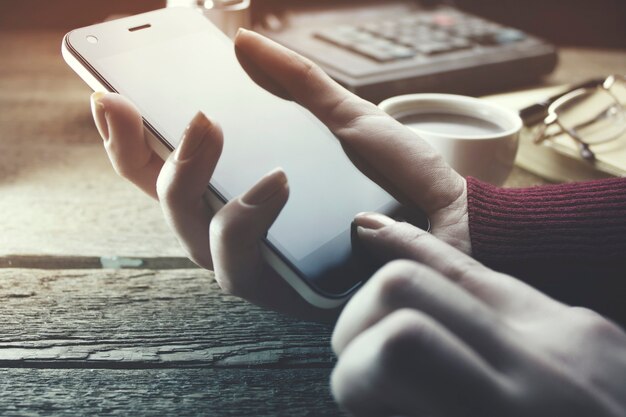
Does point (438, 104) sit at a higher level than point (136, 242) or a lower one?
higher

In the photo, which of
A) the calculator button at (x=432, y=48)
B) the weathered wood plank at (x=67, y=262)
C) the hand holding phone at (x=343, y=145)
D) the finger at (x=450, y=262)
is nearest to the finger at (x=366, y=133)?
the hand holding phone at (x=343, y=145)

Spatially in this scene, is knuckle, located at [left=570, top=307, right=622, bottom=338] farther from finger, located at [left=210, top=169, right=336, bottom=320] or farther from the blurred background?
the blurred background

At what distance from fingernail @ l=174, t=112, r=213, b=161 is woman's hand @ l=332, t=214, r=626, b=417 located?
17cm

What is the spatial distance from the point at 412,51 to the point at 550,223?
465 mm

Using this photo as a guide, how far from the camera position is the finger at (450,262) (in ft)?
1.07

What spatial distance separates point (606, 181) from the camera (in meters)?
0.53

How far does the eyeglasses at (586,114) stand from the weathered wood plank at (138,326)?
411 millimetres

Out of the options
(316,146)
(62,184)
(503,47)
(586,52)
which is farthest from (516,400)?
(586,52)

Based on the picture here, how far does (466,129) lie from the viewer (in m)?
0.65

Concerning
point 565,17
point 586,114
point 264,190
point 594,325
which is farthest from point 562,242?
point 565,17

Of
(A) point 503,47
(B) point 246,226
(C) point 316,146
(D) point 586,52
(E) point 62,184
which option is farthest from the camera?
(D) point 586,52

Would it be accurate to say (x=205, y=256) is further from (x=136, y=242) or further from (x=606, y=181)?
(x=606, y=181)

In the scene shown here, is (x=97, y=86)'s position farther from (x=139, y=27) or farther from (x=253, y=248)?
(x=253, y=248)

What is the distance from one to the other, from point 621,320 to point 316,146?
292 millimetres
